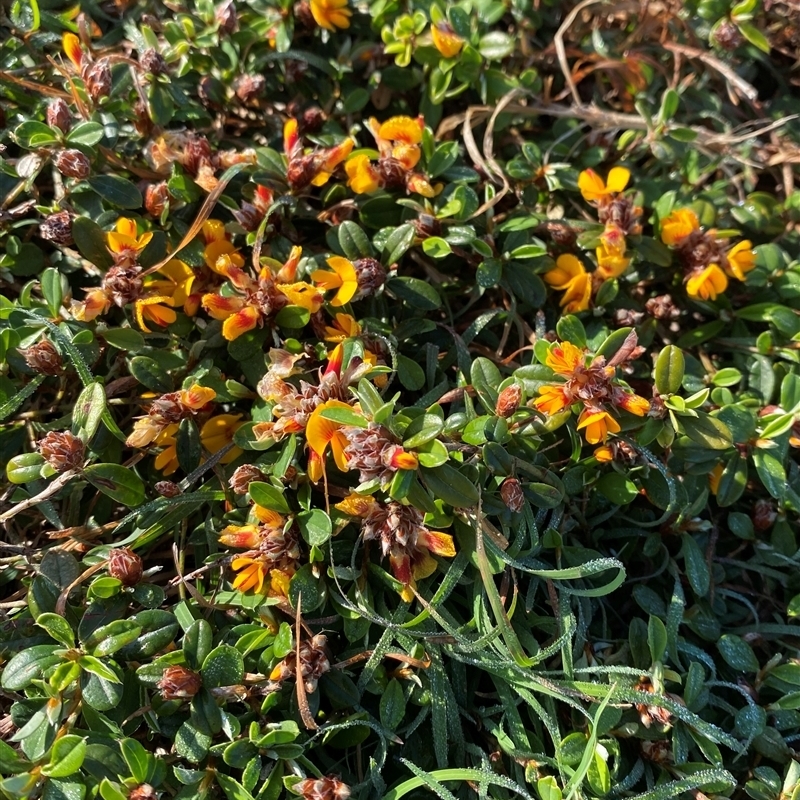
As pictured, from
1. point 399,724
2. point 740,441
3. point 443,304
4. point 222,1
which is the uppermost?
point 222,1

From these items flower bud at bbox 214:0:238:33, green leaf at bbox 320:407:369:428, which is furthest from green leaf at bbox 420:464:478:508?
flower bud at bbox 214:0:238:33

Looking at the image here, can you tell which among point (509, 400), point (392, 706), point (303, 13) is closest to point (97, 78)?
point (303, 13)

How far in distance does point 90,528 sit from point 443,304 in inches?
41.9

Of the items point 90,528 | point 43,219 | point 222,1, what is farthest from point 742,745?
point 222,1

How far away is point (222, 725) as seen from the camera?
1.51m

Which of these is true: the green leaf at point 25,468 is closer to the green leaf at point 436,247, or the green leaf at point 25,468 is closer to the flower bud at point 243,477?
the flower bud at point 243,477

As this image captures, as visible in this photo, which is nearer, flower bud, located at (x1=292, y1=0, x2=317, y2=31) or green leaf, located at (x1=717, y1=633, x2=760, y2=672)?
green leaf, located at (x1=717, y1=633, x2=760, y2=672)

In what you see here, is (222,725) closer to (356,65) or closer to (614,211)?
(614,211)

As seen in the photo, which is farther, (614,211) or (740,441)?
(614,211)

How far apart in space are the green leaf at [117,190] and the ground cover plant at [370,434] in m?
0.01

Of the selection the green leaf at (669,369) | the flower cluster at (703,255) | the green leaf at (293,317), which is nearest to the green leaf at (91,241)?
the green leaf at (293,317)

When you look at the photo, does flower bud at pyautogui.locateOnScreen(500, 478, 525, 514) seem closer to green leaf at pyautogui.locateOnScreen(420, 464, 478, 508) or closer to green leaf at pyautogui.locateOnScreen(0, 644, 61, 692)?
green leaf at pyautogui.locateOnScreen(420, 464, 478, 508)

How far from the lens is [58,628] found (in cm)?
152

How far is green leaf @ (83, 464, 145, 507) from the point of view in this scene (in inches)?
63.3
